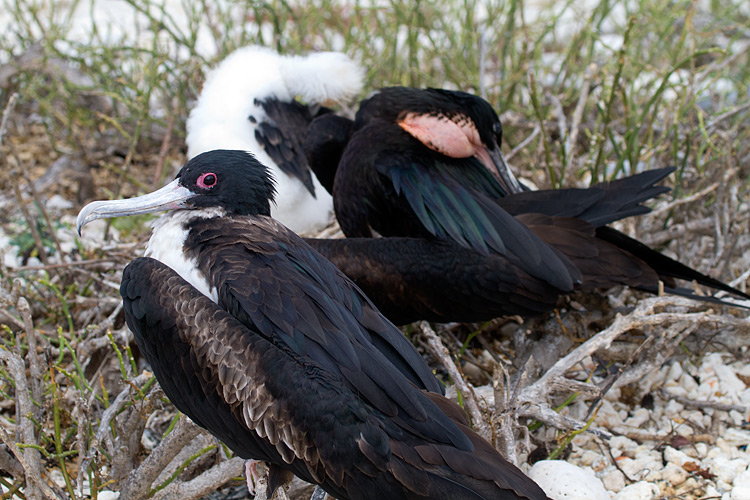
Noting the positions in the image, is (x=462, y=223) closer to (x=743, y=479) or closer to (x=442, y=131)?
(x=442, y=131)

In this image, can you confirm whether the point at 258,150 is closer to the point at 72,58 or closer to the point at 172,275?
the point at 72,58

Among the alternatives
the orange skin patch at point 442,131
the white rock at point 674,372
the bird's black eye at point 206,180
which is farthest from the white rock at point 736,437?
the bird's black eye at point 206,180

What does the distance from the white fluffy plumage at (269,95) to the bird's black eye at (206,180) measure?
1170mm

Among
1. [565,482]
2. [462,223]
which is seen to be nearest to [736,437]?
[565,482]

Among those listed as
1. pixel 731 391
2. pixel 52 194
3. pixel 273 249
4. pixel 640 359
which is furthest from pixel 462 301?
pixel 52 194

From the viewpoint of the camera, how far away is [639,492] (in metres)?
2.02

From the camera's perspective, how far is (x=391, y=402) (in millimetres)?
1577

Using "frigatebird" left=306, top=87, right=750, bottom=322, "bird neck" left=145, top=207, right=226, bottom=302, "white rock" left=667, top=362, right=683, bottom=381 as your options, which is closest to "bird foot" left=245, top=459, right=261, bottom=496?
"bird neck" left=145, top=207, right=226, bottom=302

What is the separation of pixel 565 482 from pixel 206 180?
3.77 feet

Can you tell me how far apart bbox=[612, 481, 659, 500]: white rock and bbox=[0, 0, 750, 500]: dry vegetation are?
0.07 m

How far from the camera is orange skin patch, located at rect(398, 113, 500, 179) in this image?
260cm

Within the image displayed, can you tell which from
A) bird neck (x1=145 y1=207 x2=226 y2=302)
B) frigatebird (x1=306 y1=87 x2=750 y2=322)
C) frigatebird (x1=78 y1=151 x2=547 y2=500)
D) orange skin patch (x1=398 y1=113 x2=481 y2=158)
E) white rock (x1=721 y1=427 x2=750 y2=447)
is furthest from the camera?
orange skin patch (x1=398 y1=113 x2=481 y2=158)

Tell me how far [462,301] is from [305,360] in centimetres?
87

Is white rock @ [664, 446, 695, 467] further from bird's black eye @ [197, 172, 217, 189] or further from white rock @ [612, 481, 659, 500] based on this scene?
bird's black eye @ [197, 172, 217, 189]
